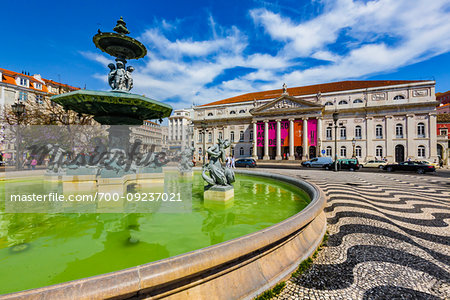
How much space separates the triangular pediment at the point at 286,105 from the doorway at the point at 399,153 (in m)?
15.8

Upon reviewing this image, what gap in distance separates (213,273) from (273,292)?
2.63 ft

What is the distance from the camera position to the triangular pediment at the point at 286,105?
3825 centimetres

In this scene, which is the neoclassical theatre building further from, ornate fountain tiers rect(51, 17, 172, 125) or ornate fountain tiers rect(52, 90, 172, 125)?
ornate fountain tiers rect(51, 17, 172, 125)

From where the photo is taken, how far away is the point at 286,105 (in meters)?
40.6

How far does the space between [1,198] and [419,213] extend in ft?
42.8

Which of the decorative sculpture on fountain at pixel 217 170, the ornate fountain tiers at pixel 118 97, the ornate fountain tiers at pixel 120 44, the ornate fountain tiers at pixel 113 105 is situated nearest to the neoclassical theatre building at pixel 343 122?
the decorative sculpture on fountain at pixel 217 170

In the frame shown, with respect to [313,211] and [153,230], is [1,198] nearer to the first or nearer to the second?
[153,230]

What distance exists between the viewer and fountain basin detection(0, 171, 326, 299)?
1.36 m

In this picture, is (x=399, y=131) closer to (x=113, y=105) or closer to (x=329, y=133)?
(x=329, y=133)

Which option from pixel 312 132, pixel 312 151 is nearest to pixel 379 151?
pixel 312 151

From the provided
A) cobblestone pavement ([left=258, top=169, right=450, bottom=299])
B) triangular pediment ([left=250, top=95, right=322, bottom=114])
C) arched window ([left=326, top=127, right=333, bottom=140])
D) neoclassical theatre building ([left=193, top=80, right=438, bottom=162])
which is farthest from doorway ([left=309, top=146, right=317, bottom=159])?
cobblestone pavement ([left=258, top=169, right=450, bottom=299])

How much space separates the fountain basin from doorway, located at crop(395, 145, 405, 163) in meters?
44.4

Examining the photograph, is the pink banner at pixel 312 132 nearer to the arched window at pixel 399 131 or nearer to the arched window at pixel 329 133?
the arched window at pixel 329 133

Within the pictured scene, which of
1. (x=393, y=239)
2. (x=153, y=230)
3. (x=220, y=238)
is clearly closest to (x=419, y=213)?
(x=393, y=239)
